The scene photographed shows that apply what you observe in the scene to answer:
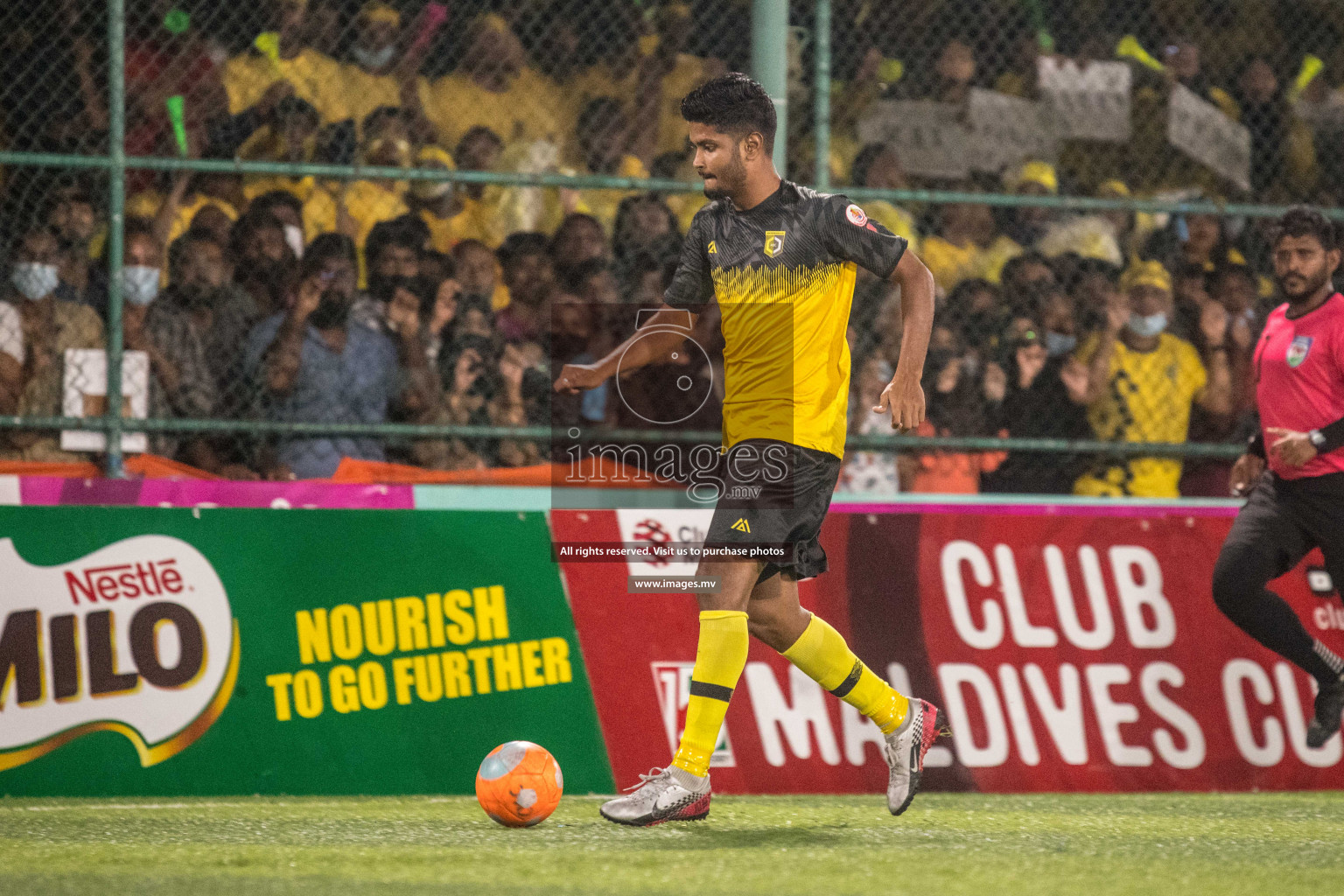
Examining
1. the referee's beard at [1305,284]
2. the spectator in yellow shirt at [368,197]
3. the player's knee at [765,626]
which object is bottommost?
the player's knee at [765,626]

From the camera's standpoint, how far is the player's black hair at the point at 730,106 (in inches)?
192

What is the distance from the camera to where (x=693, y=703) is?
4.88 meters

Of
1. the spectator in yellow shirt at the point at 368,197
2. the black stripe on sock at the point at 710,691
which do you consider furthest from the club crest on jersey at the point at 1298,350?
the spectator in yellow shirt at the point at 368,197

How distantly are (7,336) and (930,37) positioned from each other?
4.48 metres

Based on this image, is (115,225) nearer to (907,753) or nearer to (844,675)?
(844,675)

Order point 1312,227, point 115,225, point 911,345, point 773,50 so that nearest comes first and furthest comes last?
point 911,345 → point 1312,227 → point 115,225 → point 773,50

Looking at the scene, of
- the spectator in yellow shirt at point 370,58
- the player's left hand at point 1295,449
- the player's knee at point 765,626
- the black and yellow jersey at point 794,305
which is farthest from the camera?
the spectator in yellow shirt at point 370,58

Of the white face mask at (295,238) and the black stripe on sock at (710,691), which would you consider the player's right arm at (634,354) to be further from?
the white face mask at (295,238)

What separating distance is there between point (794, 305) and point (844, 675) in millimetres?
1173

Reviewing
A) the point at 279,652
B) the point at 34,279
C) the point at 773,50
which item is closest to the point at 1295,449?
the point at 773,50

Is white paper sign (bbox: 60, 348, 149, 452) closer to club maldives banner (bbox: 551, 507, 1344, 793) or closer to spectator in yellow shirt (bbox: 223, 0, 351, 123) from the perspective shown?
spectator in yellow shirt (bbox: 223, 0, 351, 123)

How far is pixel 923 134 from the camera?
8.38m

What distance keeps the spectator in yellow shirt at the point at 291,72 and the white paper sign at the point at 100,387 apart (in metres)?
1.58

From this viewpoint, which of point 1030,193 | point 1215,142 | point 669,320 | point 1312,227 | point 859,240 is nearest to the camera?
point 859,240
